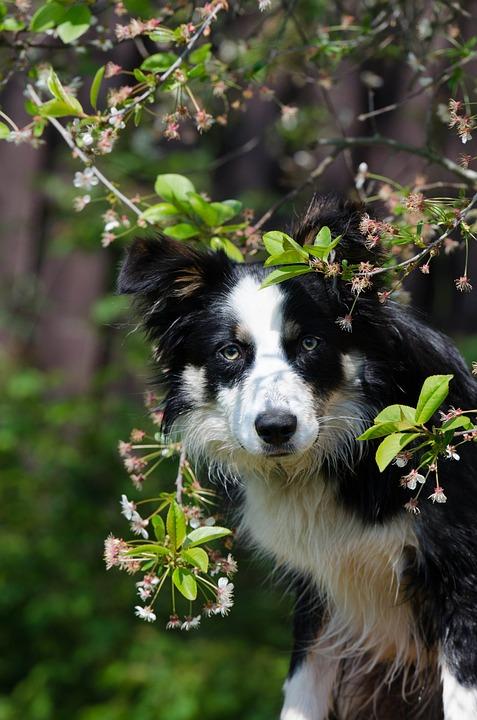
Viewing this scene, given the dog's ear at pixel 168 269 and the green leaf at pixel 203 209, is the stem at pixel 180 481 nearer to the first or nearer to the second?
the dog's ear at pixel 168 269

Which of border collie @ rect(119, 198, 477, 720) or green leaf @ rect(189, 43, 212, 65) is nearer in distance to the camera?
border collie @ rect(119, 198, 477, 720)

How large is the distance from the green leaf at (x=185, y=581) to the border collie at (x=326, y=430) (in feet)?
1.43

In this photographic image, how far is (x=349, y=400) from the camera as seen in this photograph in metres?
3.07

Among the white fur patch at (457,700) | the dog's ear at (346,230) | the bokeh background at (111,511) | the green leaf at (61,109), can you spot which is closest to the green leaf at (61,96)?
the green leaf at (61,109)

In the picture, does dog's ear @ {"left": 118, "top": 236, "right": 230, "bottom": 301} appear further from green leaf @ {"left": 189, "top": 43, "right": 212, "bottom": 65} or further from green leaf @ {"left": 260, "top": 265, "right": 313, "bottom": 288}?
green leaf @ {"left": 260, "top": 265, "right": 313, "bottom": 288}

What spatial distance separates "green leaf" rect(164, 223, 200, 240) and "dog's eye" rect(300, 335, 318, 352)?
50 centimetres

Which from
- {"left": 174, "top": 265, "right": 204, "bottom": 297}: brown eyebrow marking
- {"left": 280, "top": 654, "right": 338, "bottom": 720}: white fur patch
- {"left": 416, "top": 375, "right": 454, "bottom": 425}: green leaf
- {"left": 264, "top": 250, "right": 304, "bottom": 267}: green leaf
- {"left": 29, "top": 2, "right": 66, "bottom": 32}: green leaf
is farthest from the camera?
{"left": 280, "top": 654, "right": 338, "bottom": 720}: white fur patch

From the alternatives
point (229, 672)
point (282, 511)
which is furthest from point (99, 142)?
point (229, 672)

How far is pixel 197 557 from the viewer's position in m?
2.46

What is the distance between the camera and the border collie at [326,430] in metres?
2.94

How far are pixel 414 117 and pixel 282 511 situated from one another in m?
4.66

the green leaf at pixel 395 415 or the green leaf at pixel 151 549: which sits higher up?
the green leaf at pixel 395 415

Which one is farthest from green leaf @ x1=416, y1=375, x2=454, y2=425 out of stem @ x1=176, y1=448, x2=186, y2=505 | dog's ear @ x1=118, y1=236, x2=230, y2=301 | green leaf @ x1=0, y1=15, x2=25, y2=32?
green leaf @ x1=0, y1=15, x2=25, y2=32

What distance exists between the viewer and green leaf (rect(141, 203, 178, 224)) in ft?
10.3
